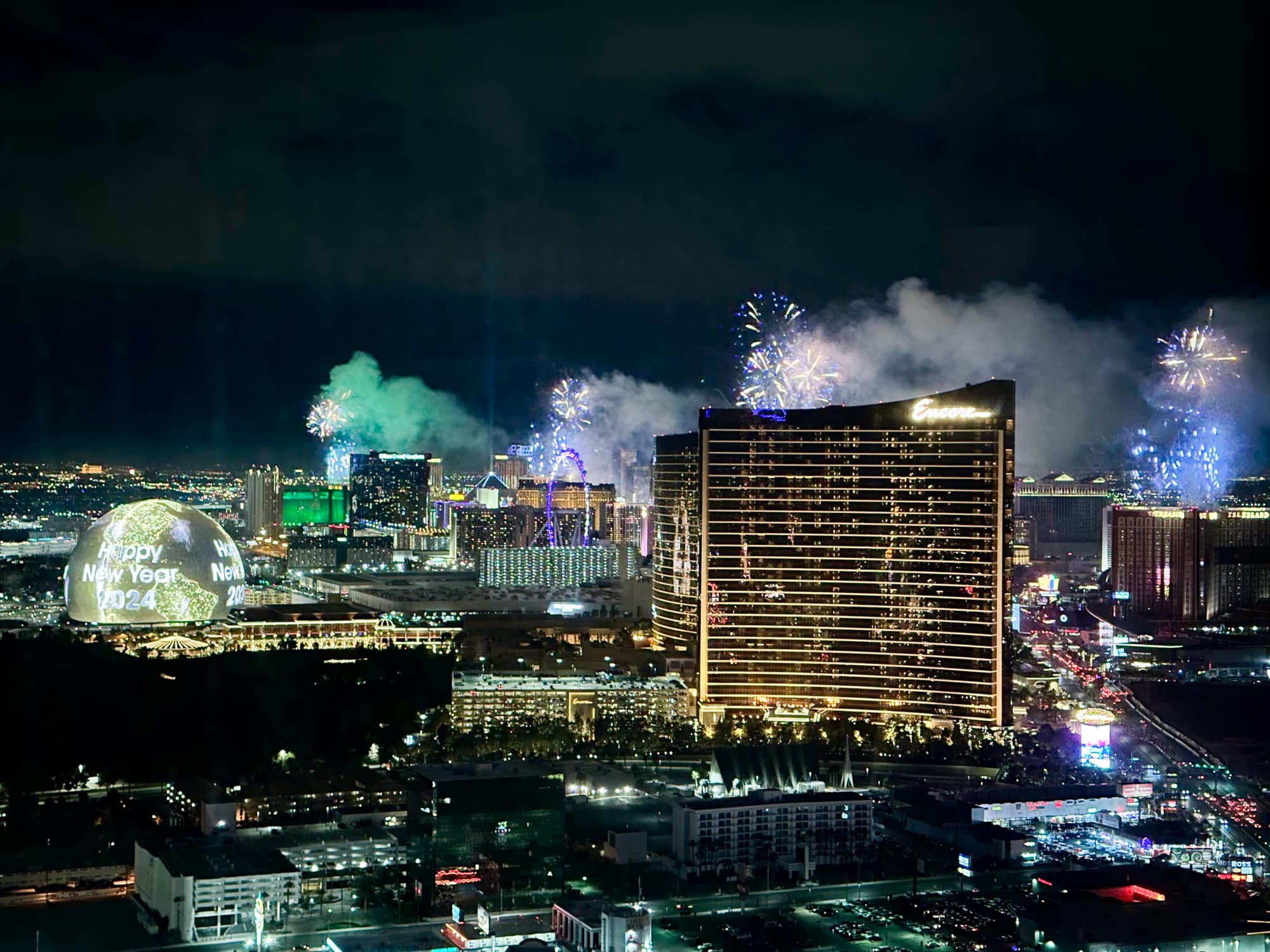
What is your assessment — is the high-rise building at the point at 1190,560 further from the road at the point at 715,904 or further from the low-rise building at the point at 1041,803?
the road at the point at 715,904

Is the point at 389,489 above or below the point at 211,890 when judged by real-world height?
above

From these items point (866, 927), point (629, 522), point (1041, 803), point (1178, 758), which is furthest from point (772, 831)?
point (629, 522)

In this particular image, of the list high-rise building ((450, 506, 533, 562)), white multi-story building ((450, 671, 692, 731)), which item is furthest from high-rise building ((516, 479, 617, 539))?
white multi-story building ((450, 671, 692, 731))

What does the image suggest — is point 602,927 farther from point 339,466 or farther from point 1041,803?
point 339,466

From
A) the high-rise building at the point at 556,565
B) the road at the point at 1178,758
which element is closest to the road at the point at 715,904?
the road at the point at 1178,758

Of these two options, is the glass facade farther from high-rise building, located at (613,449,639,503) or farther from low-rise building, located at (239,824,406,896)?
high-rise building, located at (613,449,639,503)
